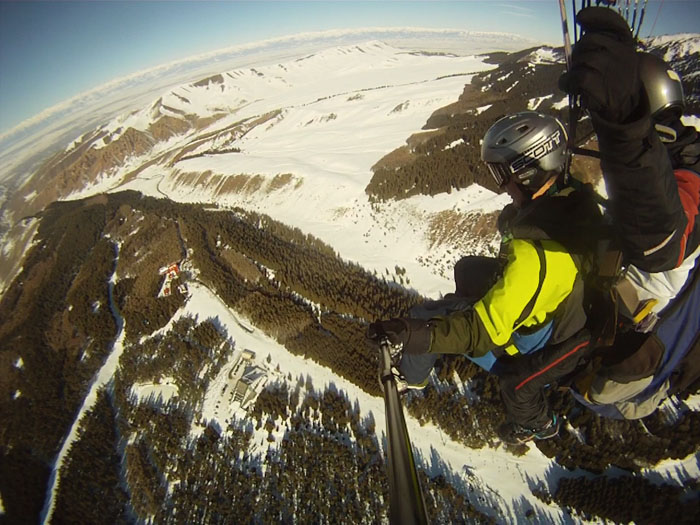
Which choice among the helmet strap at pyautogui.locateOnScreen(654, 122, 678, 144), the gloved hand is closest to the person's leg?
the helmet strap at pyautogui.locateOnScreen(654, 122, 678, 144)

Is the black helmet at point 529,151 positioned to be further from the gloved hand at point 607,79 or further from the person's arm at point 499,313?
the gloved hand at point 607,79

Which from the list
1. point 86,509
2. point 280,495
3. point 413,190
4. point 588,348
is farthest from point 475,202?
point 86,509

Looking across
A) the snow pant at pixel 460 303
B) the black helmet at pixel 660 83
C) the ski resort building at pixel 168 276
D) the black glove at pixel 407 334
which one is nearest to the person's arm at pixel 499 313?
the black glove at pixel 407 334

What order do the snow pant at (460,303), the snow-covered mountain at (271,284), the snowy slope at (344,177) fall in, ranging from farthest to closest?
the snowy slope at (344,177)
the snow-covered mountain at (271,284)
the snow pant at (460,303)

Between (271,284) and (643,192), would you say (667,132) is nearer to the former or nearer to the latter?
(643,192)

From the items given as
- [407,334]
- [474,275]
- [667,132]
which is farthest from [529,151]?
[407,334]

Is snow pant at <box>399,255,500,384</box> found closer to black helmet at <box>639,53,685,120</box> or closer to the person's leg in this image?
the person's leg
